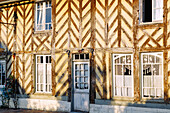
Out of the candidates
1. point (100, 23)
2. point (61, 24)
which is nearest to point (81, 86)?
point (100, 23)

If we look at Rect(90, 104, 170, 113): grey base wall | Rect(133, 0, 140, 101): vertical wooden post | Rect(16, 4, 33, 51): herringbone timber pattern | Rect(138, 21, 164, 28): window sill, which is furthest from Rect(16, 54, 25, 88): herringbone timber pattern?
Rect(138, 21, 164, 28): window sill

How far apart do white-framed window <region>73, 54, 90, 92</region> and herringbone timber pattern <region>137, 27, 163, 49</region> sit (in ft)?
7.76

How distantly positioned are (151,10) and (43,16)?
4887 mm

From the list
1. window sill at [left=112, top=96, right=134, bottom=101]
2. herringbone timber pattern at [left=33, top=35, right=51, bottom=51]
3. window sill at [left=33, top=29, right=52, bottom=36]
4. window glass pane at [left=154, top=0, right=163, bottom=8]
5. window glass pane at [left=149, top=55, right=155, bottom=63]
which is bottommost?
window sill at [left=112, top=96, right=134, bottom=101]

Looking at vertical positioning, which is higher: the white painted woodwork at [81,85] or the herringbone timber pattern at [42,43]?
the herringbone timber pattern at [42,43]

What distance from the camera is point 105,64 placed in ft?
31.5

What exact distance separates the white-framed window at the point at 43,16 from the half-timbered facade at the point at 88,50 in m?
0.04

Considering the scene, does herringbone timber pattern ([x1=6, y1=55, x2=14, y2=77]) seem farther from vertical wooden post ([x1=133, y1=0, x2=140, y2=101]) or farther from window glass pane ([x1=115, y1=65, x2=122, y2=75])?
vertical wooden post ([x1=133, y1=0, x2=140, y2=101])

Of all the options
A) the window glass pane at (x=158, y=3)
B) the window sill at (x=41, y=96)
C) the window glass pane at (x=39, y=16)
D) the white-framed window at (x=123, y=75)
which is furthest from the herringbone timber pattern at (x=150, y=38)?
the window glass pane at (x=39, y=16)

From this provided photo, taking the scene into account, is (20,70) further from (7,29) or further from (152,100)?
(152,100)

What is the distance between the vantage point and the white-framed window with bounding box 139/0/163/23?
8.79 meters

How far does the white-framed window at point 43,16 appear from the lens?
11.3m

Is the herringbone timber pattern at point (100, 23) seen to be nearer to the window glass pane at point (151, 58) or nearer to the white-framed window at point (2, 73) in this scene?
the window glass pane at point (151, 58)

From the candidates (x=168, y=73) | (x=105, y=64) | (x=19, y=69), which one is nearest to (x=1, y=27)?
(x=19, y=69)
